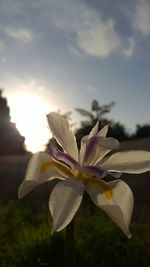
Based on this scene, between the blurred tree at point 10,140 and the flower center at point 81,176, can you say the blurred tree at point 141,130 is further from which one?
the flower center at point 81,176

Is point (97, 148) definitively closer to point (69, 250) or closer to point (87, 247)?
point (69, 250)

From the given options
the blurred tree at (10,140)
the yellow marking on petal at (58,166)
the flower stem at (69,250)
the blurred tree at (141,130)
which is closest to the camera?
the flower stem at (69,250)

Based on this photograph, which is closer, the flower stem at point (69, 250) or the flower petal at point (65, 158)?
the flower stem at point (69, 250)

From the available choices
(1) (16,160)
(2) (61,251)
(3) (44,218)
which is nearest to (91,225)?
(2) (61,251)

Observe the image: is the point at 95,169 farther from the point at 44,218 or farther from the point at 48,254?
the point at 44,218

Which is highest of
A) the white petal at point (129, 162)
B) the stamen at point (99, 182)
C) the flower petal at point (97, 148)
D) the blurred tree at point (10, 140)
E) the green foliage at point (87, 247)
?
the blurred tree at point (10, 140)

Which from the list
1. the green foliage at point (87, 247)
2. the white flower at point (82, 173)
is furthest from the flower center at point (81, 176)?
the green foliage at point (87, 247)

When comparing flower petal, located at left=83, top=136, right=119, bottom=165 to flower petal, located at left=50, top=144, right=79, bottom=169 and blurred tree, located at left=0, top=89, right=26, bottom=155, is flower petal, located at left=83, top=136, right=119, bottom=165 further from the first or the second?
A: blurred tree, located at left=0, top=89, right=26, bottom=155
